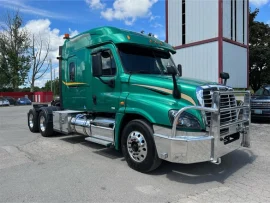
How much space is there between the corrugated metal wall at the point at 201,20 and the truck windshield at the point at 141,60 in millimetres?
13110

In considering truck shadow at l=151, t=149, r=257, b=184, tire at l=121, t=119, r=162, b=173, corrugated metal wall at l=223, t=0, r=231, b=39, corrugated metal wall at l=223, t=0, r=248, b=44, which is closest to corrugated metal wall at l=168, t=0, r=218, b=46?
corrugated metal wall at l=223, t=0, r=231, b=39

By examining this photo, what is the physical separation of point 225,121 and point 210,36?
14612 mm

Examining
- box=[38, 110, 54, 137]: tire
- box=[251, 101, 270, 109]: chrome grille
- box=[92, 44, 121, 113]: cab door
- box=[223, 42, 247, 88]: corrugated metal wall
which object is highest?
box=[223, 42, 247, 88]: corrugated metal wall

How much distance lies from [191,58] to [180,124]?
1600cm

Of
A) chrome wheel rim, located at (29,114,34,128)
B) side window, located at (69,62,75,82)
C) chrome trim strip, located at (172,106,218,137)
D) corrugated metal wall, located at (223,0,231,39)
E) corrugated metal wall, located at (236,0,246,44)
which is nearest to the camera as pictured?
chrome trim strip, located at (172,106,218,137)

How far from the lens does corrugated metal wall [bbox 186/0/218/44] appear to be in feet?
57.8

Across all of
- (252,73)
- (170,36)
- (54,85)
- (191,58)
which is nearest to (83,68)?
(191,58)

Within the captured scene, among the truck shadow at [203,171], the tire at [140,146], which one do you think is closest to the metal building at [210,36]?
the truck shadow at [203,171]

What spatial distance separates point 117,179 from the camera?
4.68m

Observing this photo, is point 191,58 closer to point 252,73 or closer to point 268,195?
point 268,195

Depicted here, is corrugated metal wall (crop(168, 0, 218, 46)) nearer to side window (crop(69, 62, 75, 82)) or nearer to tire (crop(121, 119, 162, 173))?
side window (crop(69, 62, 75, 82))

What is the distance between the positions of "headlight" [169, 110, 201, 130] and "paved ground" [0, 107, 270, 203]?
1.02 meters

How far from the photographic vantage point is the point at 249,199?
3.85 metres

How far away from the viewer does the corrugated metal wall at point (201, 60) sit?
1817cm
